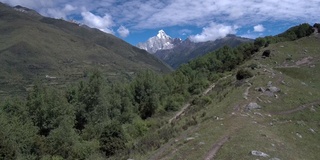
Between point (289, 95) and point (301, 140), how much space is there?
17500 millimetres

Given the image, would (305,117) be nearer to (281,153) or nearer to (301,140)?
(301,140)

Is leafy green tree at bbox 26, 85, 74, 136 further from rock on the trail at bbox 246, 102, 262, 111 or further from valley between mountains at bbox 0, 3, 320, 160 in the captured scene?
rock on the trail at bbox 246, 102, 262, 111

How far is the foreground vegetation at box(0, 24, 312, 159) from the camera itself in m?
48.1

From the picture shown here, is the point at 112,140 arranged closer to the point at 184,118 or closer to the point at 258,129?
the point at 184,118

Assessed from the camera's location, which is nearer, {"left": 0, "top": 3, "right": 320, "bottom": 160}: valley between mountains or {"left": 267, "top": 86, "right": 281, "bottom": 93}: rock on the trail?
{"left": 0, "top": 3, "right": 320, "bottom": 160}: valley between mountains

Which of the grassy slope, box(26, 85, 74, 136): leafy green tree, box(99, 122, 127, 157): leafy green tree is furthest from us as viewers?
box(26, 85, 74, 136): leafy green tree

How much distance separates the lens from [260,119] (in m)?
37.8

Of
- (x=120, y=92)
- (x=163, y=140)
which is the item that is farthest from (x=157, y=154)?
(x=120, y=92)

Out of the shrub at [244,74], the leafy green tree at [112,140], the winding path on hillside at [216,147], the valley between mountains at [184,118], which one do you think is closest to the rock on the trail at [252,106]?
the valley between mountains at [184,118]

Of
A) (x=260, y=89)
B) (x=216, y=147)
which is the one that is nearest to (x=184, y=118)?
(x=260, y=89)

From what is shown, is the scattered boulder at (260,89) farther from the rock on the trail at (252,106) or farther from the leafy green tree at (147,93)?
the leafy green tree at (147,93)

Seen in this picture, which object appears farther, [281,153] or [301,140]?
[301,140]

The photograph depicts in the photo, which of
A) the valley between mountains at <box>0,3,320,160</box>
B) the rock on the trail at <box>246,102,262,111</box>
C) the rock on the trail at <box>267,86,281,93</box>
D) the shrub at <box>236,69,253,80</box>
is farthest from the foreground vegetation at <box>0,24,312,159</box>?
the rock on the trail at <box>267,86,281,93</box>

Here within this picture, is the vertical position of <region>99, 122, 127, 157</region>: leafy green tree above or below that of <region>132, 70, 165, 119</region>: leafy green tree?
below
